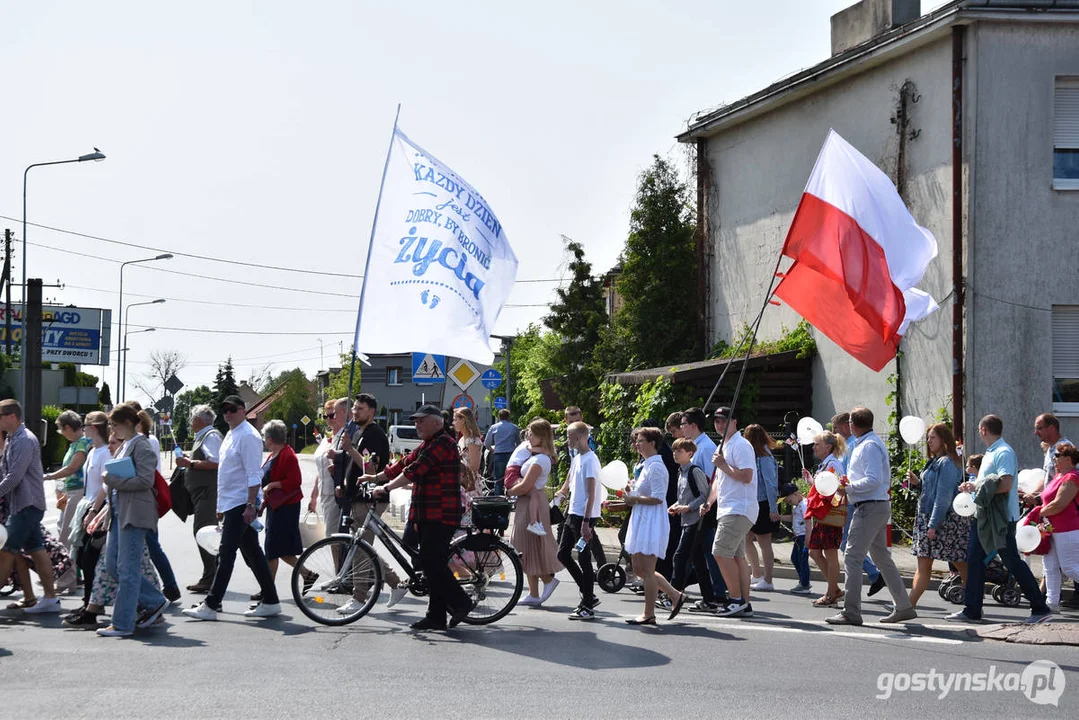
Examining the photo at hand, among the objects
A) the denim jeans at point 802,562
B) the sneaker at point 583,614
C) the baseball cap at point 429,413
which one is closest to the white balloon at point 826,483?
the denim jeans at point 802,562

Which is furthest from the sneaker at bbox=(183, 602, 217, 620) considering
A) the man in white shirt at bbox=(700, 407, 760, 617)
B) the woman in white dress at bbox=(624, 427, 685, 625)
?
the man in white shirt at bbox=(700, 407, 760, 617)

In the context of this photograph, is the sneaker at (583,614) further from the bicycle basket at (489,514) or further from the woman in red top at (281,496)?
the woman in red top at (281,496)

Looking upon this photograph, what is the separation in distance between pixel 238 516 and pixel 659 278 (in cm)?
1602

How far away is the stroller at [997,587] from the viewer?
1123 centimetres

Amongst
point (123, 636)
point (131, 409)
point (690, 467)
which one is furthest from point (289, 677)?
point (690, 467)

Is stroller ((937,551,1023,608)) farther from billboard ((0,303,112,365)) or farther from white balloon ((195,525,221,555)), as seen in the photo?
billboard ((0,303,112,365))

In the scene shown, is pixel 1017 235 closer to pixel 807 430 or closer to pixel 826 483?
pixel 807 430

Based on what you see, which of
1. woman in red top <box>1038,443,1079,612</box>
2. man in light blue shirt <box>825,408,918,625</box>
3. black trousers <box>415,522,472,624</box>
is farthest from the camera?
woman in red top <box>1038,443,1079,612</box>

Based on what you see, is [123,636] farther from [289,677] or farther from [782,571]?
[782,571]

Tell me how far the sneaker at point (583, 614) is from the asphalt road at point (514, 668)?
3.6 inches

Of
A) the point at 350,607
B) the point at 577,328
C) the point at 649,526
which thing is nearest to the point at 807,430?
the point at 649,526

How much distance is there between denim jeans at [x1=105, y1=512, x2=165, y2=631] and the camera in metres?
8.84

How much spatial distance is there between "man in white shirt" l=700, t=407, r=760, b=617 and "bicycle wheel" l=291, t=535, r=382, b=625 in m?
2.79

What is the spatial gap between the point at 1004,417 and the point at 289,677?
1311cm
